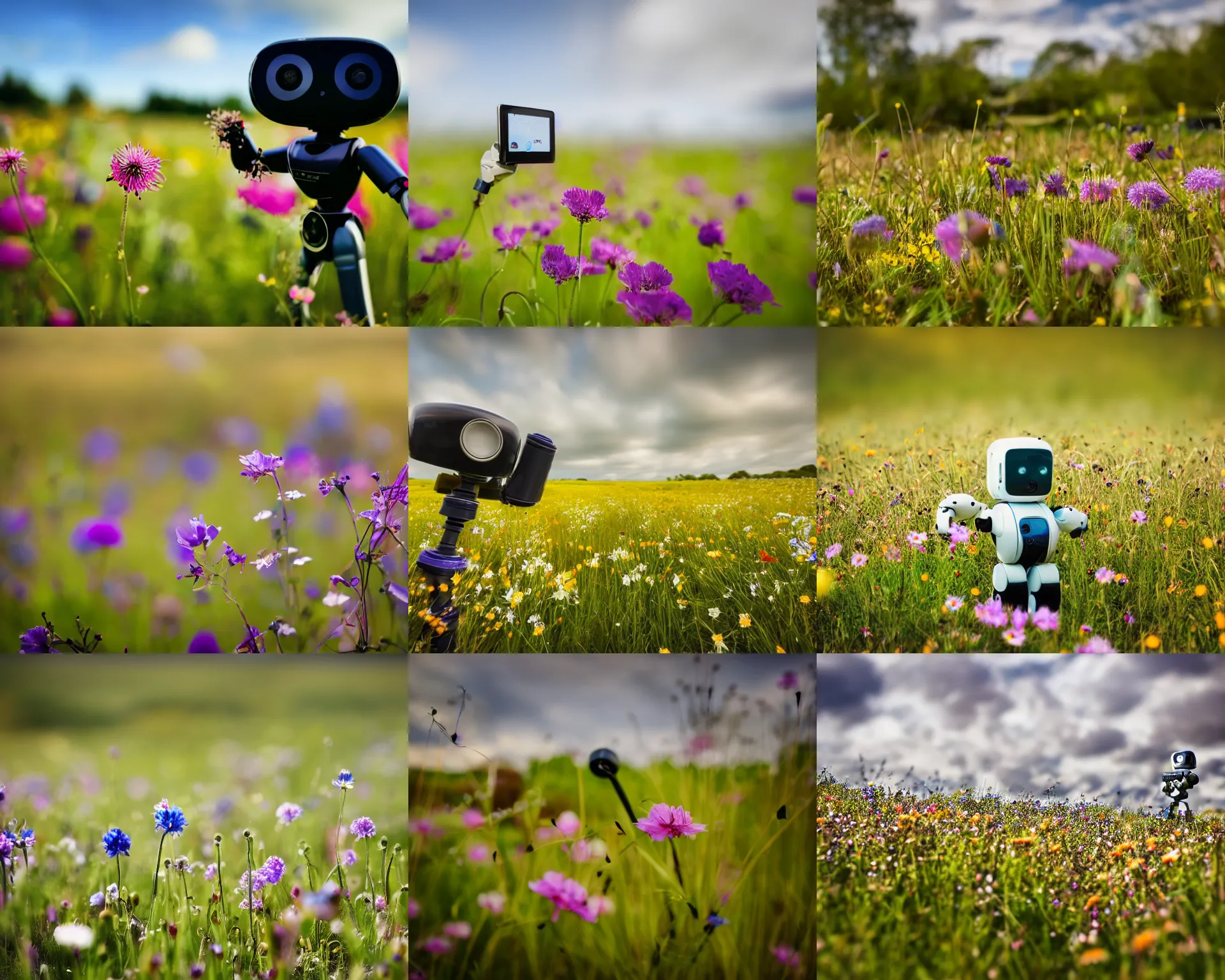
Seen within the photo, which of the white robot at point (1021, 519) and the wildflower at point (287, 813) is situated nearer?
the white robot at point (1021, 519)

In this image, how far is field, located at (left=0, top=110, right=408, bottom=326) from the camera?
182cm

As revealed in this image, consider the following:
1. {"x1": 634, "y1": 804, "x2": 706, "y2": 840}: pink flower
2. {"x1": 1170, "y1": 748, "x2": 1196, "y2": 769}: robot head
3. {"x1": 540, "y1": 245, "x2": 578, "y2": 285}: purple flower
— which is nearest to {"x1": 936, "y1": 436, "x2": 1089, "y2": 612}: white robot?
{"x1": 1170, "y1": 748, "x2": 1196, "y2": 769}: robot head

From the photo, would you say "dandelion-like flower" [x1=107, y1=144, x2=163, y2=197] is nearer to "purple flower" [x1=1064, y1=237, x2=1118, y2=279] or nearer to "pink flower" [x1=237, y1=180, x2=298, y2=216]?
"pink flower" [x1=237, y1=180, x2=298, y2=216]

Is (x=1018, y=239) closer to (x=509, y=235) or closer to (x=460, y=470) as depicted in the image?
(x=509, y=235)

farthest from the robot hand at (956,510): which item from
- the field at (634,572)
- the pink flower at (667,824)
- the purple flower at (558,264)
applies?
the purple flower at (558,264)

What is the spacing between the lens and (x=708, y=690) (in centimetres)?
184

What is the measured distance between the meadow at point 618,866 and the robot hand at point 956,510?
1.37 feet

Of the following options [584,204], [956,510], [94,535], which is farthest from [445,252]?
[956,510]

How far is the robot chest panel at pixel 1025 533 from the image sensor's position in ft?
5.67

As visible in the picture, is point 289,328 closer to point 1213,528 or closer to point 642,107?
point 642,107

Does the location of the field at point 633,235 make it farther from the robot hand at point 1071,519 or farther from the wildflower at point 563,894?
the wildflower at point 563,894

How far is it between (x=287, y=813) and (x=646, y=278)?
129 cm

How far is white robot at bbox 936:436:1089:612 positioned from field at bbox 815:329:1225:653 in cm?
5

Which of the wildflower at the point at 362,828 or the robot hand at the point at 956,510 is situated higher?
the robot hand at the point at 956,510
